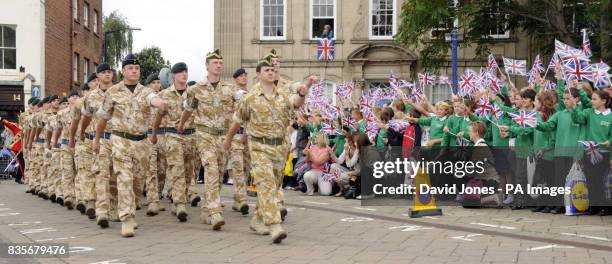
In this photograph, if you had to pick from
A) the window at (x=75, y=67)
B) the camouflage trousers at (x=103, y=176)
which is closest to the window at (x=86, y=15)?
the window at (x=75, y=67)

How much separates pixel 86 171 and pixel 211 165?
3085 millimetres

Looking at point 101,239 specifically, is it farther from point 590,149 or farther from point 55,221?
point 590,149

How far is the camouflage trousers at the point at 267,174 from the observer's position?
30.5 feet

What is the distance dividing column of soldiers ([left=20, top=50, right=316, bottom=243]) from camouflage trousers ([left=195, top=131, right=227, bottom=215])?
1cm

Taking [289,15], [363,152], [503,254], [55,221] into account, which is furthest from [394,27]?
[503,254]

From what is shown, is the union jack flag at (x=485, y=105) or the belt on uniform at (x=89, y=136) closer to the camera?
the belt on uniform at (x=89, y=136)

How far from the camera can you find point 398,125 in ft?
49.0

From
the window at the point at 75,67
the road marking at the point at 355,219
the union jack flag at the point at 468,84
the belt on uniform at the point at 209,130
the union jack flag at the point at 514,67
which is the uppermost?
the window at the point at 75,67

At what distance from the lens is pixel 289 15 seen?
33625mm

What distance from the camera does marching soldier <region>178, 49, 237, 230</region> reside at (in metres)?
10.6

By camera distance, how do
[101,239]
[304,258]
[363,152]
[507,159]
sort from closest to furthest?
[304,258] → [101,239] → [507,159] → [363,152]

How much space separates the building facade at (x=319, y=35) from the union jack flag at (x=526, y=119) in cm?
2032

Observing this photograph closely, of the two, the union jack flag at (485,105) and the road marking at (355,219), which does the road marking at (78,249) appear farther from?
the union jack flag at (485,105)

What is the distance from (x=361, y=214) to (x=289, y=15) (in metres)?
22.0
